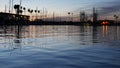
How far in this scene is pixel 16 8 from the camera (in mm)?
192750

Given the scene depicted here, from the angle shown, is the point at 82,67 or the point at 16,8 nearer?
the point at 82,67

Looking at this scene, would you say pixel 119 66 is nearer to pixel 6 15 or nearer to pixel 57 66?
pixel 57 66

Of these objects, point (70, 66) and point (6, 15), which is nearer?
point (70, 66)

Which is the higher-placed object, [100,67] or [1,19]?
[1,19]

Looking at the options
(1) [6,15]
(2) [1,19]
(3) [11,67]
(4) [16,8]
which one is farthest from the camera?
(4) [16,8]

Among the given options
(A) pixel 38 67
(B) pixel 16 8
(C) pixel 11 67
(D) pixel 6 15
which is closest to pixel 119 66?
(A) pixel 38 67

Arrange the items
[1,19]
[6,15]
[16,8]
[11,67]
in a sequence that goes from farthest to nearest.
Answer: [16,8] < [6,15] < [1,19] < [11,67]

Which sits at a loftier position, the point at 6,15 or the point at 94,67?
the point at 6,15

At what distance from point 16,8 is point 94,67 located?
187 meters

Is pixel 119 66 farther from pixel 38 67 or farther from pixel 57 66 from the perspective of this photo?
pixel 38 67

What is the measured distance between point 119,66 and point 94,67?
131 cm

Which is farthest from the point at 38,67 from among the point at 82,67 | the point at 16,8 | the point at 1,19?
the point at 16,8

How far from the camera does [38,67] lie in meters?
11.1

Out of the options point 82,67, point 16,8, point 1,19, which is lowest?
point 82,67
